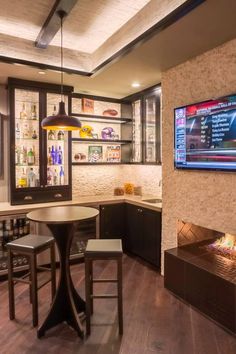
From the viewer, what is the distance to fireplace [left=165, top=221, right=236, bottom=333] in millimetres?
2332

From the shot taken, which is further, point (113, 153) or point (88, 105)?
point (113, 153)

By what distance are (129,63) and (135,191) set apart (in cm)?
219

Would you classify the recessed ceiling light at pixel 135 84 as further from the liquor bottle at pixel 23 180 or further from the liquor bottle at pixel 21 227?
the liquor bottle at pixel 21 227

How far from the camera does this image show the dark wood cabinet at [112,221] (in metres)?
3.95

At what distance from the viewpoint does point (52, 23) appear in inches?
101

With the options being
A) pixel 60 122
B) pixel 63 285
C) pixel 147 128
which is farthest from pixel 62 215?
pixel 147 128

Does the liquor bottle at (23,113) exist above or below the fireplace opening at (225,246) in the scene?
above

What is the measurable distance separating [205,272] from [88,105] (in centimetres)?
312

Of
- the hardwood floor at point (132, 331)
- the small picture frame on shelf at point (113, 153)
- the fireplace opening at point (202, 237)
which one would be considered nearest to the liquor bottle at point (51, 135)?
the small picture frame on shelf at point (113, 153)

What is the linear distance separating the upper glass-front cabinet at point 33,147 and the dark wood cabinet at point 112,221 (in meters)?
0.63

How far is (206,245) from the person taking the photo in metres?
3.10

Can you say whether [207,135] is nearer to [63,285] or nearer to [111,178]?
[63,285]

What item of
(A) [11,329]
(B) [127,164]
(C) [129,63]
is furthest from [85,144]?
(A) [11,329]

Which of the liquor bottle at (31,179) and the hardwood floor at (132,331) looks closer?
the hardwood floor at (132,331)
